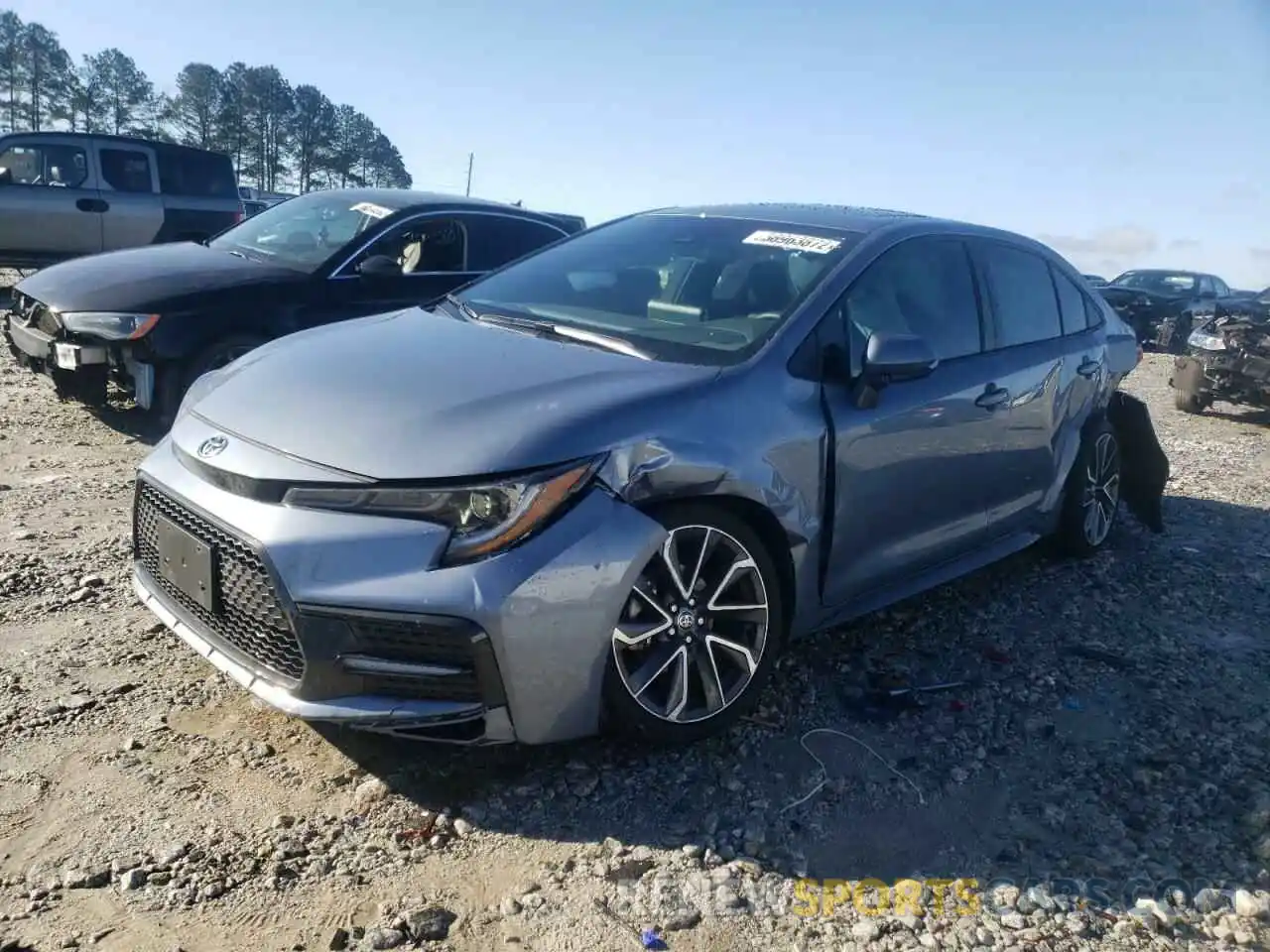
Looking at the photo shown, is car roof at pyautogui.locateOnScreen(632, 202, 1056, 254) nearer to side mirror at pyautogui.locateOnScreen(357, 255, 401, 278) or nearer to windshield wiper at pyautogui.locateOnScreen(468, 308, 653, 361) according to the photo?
windshield wiper at pyautogui.locateOnScreen(468, 308, 653, 361)

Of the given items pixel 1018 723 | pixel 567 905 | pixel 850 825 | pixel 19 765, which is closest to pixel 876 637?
pixel 1018 723

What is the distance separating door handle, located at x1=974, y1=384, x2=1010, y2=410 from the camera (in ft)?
13.6

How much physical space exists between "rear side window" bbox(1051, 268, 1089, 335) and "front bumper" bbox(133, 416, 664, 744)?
3.13 meters

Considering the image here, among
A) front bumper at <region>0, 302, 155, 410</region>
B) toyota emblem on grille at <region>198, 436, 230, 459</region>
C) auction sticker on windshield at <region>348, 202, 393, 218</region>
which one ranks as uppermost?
auction sticker on windshield at <region>348, 202, 393, 218</region>

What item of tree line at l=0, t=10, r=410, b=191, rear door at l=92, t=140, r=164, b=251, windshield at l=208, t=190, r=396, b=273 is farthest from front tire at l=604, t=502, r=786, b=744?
tree line at l=0, t=10, r=410, b=191

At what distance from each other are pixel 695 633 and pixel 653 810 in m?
0.52

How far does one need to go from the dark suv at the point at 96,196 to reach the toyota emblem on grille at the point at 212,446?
34.9 feet

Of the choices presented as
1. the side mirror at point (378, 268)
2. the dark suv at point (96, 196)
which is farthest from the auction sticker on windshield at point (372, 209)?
the dark suv at point (96, 196)

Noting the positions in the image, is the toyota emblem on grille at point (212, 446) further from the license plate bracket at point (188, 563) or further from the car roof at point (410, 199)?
the car roof at point (410, 199)

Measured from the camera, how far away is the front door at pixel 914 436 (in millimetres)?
3549

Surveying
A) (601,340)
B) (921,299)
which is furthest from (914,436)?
(601,340)

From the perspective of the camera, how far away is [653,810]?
2.90 m

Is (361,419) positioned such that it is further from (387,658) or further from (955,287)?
(955,287)

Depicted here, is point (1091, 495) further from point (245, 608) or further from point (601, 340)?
point (245, 608)
